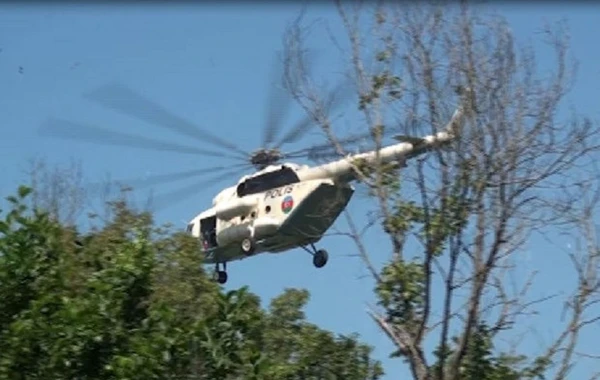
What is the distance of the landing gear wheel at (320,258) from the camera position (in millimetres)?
25842

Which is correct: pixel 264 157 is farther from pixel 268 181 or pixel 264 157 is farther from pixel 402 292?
pixel 402 292

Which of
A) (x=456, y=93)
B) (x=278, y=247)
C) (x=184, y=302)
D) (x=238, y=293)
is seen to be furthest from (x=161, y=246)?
(x=278, y=247)

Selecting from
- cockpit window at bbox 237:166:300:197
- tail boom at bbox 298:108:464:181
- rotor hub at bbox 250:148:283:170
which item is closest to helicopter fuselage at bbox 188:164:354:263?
cockpit window at bbox 237:166:300:197

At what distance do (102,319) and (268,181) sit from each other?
1806cm

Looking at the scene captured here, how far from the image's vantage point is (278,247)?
29453 millimetres

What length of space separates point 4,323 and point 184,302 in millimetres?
3911

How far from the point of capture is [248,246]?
3145 centimetres

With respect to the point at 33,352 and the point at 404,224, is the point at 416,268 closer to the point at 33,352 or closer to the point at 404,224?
the point at 404,224

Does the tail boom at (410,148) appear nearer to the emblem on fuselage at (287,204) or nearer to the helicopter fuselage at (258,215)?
the helicopter fuselage at (258,215)

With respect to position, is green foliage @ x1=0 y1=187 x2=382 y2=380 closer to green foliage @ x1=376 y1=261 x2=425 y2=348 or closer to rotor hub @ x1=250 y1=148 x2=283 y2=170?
green foliage @ x1=376 y1=261 x2=425 y2=348

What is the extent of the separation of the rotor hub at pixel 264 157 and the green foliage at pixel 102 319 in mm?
13889

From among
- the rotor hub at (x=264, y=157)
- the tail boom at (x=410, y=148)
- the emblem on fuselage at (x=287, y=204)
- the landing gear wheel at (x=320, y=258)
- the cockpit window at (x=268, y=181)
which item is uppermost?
the cockpit window at (x=268, y=181)

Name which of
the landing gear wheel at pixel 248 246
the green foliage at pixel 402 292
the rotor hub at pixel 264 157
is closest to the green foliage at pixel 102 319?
the green foliage at pixel 402 292

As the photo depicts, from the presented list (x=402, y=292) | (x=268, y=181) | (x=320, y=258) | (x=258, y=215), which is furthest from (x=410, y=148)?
(x=258, y=215)
